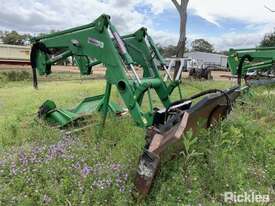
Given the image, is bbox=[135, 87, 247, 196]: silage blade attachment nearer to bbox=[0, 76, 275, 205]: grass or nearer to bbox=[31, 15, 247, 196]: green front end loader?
bbox=[31, 15, 247, 196]: green front end loader

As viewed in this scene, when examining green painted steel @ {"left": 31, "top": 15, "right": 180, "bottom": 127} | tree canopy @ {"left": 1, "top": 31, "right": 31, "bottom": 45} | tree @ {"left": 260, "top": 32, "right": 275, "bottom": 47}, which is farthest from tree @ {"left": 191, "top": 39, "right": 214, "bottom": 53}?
green painted steel @ {"left": 31, "top": 15, "right": 180, "bottom": 127}

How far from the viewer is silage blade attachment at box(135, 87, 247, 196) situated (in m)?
2.72

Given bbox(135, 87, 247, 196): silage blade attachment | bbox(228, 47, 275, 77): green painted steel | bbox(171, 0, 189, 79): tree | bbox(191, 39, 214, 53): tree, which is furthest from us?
bbox(191, 39, 214, 53): tree

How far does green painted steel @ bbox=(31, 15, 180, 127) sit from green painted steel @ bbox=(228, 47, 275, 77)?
4326 millimetres

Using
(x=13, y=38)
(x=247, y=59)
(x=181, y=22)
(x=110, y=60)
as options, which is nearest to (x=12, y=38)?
(x=13, y=38)

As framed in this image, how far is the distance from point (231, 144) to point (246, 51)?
5.42m

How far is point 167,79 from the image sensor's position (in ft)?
15.4

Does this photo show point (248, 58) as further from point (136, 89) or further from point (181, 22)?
point (181, 22)

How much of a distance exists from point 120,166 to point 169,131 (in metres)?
0.62

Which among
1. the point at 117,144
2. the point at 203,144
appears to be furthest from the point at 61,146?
the point at 203,144

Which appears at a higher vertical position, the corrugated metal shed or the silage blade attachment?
the corrugated metal shed

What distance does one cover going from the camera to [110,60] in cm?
394

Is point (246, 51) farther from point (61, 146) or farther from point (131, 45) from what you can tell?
point (61, 146)

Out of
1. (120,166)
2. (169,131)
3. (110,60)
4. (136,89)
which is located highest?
(110,60)
